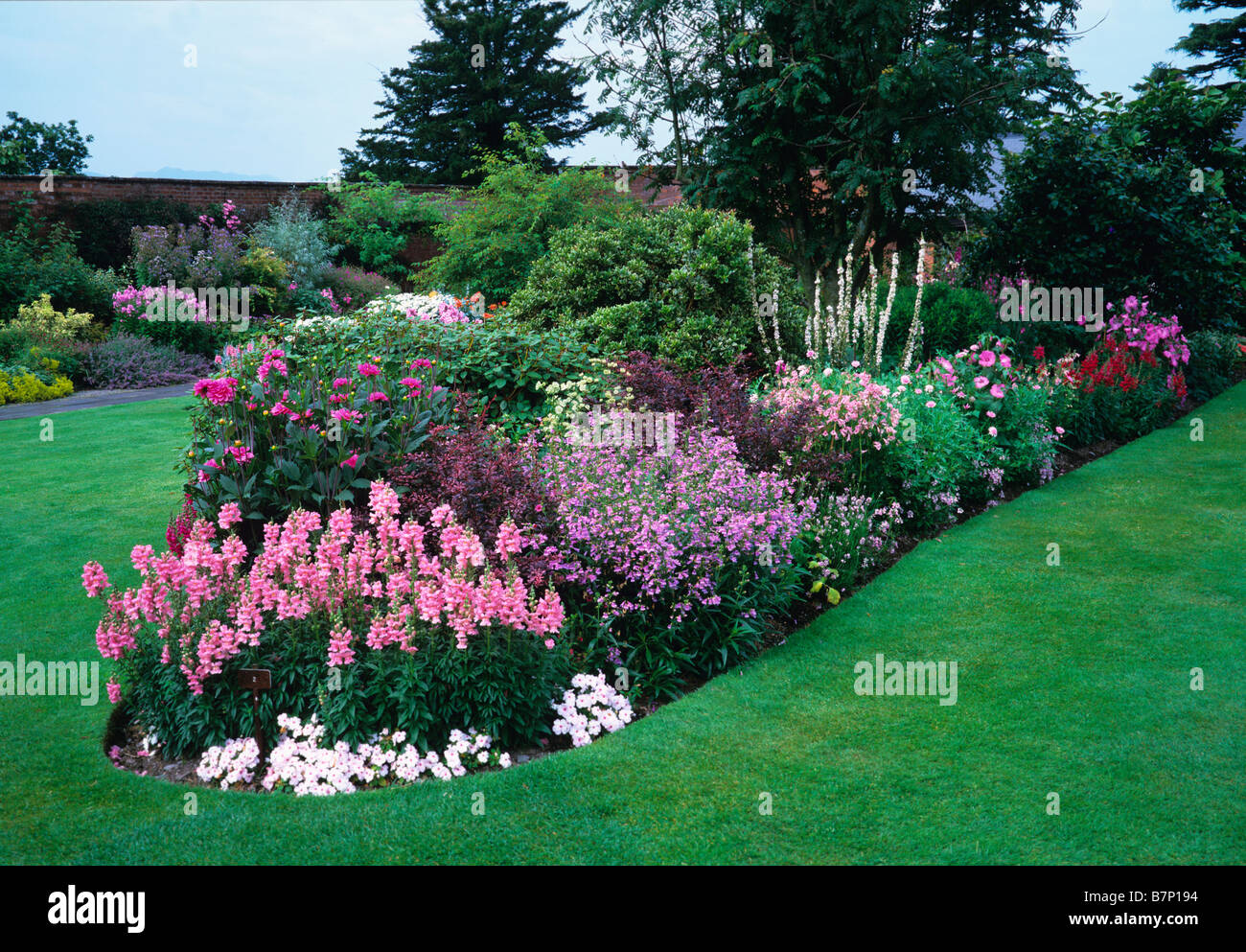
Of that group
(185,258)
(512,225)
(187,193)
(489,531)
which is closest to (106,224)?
(187,193)

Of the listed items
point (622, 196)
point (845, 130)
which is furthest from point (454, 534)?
point (622, 196)

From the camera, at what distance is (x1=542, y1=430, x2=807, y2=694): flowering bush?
4.50m

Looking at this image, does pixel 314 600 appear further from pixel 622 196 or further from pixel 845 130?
pixel 622 196

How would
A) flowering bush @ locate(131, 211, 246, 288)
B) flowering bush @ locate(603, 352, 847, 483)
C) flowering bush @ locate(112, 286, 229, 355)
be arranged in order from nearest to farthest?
flowering bush @ locate(603, 352, 847, 483) → flowering bush @ locate(112, 286, 229, 355) → flowering bush @ locate(131, 211, 246, 288)

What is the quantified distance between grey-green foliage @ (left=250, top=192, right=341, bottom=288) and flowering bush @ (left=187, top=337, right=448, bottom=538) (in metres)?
13.4

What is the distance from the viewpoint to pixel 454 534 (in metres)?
4.00

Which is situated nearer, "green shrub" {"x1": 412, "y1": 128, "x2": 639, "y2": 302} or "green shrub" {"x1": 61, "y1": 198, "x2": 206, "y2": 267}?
"green shrub" {"x1": 412, "y1": 128, "x2": 639, "y2": 302}

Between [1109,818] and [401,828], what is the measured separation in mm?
2520

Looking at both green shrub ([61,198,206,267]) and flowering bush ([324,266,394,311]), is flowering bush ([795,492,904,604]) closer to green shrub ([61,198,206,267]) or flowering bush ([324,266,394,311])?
flowering bush ([324,266,394,311])

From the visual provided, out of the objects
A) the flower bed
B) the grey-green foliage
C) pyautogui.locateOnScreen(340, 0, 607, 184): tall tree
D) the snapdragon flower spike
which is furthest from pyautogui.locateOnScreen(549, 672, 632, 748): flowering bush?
pyautogui.locateOnScreen(340, 0, 607, 184): tall tree

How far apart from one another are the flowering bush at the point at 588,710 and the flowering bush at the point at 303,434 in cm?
178

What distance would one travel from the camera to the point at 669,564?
175 inches

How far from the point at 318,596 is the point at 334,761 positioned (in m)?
0.68

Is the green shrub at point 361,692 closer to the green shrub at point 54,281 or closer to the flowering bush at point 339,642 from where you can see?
the flowering bush at point 339,642
